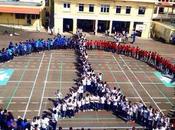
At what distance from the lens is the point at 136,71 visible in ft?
105

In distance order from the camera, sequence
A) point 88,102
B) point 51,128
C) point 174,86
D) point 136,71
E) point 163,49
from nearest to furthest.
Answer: point 51,128
point 88,102
point 174,86
point 136,71
point 163,49

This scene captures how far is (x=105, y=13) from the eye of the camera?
46188 millimetres

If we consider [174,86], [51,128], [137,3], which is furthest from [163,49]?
[51,128]

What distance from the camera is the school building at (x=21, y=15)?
151 feet

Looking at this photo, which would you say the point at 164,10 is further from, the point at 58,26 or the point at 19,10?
the point at 19,10

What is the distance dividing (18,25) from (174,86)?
27.1 m

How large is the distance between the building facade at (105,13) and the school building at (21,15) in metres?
3.32

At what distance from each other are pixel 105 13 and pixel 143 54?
13543 mm

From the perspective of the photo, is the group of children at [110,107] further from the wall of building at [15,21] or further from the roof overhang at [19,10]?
the wall of building at [15,21]

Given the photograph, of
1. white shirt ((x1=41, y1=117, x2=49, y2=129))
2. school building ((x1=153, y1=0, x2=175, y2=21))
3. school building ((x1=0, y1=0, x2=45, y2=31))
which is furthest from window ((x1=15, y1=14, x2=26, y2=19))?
white shirt ((x1=41, y1=117, x2=49, y2=129))

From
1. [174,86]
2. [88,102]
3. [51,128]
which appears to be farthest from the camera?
[174,86]

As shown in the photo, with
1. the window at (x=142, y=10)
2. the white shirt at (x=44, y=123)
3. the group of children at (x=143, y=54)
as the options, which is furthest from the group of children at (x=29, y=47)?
the window at (x=142, y=10)

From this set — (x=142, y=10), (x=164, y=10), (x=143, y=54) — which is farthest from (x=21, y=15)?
(x=164, y=10)

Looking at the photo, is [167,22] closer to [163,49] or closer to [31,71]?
[163,49]
